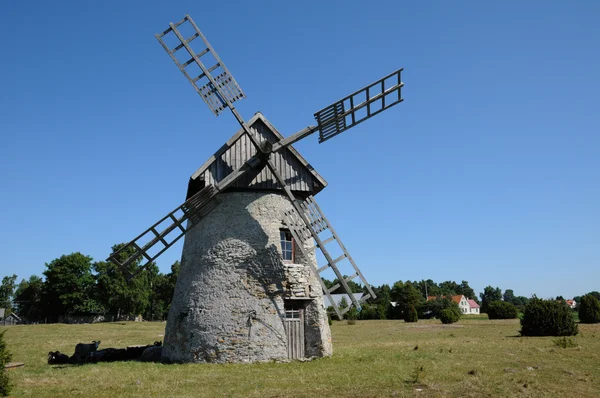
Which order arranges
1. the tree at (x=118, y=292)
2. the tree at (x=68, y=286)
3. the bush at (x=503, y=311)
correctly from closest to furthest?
1. the bush at (x=503, y=311)
2. the tree at (x=68, y=286)
3. the tree at (x=118, y=292)

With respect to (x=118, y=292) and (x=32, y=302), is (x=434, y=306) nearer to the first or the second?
(x=118, y=292)

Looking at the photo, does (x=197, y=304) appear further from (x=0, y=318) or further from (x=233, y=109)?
(x=0, y=318)

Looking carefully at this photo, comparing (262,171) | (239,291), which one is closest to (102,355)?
(239,291)

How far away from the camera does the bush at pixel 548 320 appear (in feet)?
84.3

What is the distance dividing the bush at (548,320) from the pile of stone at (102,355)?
20576 mm

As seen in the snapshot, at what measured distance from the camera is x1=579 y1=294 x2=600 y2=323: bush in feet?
118

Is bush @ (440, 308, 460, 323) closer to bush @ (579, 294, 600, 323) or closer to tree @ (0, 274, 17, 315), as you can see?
bush @ (579, 294, 600, 323)

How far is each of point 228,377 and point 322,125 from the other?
386 inches

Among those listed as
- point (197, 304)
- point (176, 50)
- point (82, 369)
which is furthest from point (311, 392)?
point (176, 50)

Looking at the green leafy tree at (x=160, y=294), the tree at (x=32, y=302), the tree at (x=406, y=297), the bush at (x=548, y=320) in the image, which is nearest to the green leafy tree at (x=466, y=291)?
the tree at (x=406, y=297)

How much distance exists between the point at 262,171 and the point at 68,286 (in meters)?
64.2

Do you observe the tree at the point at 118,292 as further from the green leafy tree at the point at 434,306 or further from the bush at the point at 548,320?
the bush at the point at 548,320

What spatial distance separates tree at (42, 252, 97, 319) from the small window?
6232cm

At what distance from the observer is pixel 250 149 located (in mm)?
18359
